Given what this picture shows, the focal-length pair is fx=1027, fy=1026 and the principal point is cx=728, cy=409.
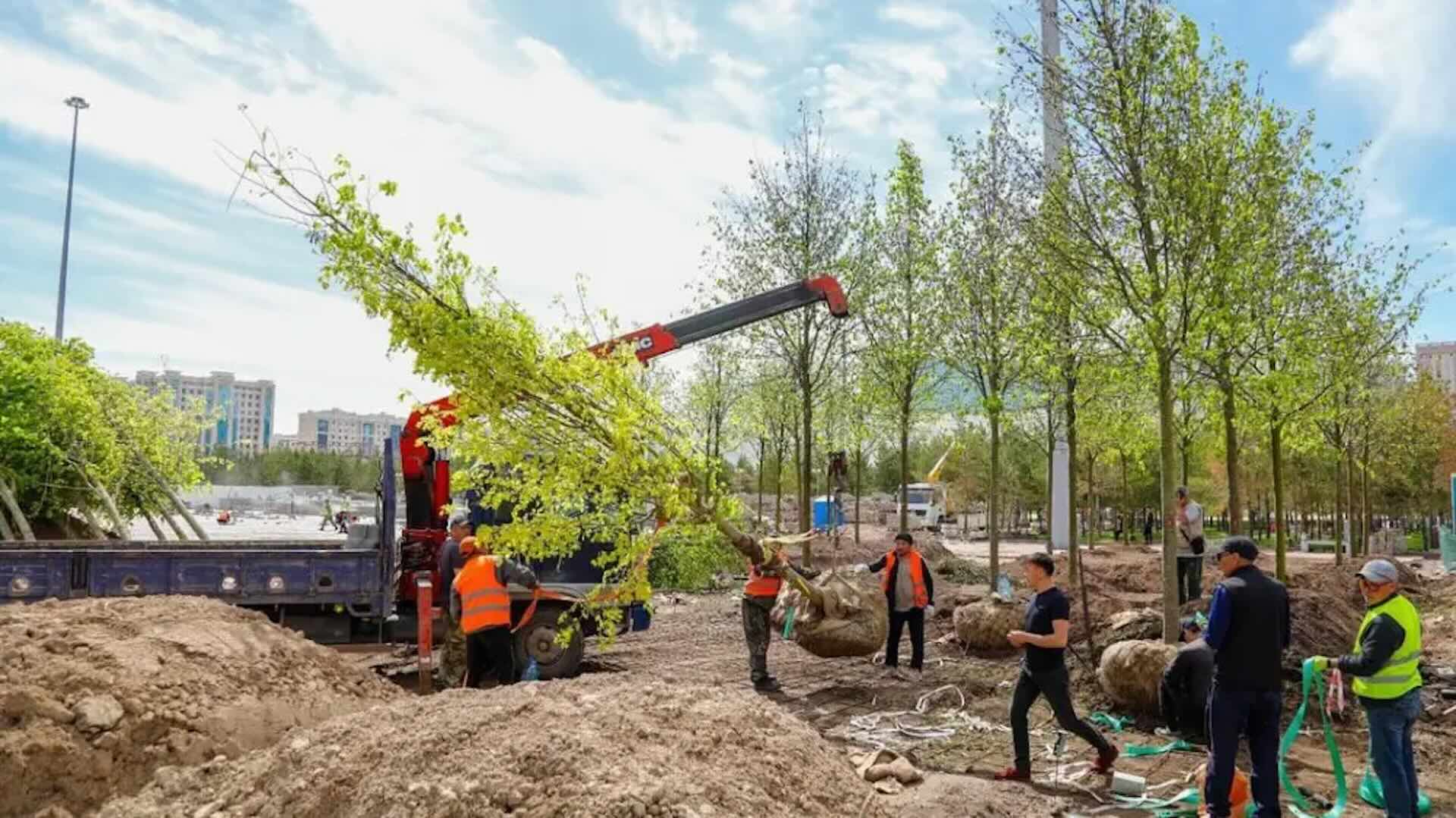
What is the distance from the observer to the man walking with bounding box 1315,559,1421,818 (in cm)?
565

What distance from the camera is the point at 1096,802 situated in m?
6.45

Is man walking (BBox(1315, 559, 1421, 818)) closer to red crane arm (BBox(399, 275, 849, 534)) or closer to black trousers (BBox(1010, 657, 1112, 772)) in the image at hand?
black trousers (BBox(1010, 657, 1112, 772))

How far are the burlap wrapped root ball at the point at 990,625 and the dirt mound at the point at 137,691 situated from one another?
690 centimetres

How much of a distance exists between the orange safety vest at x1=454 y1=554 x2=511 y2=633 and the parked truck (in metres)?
0.83

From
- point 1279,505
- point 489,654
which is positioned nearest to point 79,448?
point 489,654

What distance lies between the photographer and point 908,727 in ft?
27.5

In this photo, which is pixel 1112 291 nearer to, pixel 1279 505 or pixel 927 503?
pixel 1279 505

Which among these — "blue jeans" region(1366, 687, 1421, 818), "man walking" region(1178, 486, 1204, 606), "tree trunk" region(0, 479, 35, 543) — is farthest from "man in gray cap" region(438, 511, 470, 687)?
"tree trunk" region(0, 479, 35, 543)

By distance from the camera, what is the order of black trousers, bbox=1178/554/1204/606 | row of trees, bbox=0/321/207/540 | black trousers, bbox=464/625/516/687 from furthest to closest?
row of trees, bbox=0/321/207/540, black trousers, bbox=1178/554/1204/606, black trousers, bbox=464/625/516/687

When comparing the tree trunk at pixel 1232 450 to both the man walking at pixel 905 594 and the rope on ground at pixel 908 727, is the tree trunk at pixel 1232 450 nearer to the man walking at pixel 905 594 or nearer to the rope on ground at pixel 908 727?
the man walking at pixel 905 594

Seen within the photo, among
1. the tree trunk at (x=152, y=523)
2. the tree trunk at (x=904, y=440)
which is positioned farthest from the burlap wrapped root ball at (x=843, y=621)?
the tree trunk at (x=152, y=523)

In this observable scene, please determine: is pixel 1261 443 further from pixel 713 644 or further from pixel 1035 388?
pixel 713 644

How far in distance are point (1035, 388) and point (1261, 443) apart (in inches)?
226

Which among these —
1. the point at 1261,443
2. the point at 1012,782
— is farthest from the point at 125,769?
the point at 1261,443
